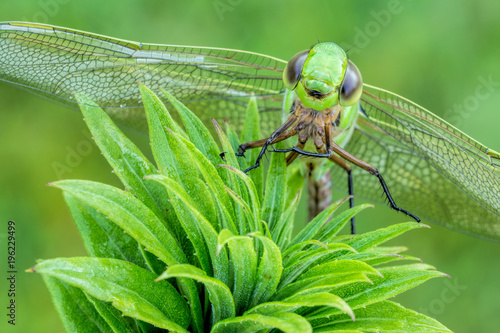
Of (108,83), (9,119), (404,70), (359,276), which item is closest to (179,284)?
(359,276)

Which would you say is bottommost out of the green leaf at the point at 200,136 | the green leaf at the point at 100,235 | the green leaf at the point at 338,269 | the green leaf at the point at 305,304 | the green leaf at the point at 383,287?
the green leaf at the point at 305,304

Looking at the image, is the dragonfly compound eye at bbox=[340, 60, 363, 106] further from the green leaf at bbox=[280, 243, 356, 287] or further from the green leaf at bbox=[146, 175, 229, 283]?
the green leaf at bbox=[146, 175, 229, 283]

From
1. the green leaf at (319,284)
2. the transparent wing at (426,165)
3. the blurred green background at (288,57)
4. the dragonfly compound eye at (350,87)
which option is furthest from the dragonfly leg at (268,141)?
the blurred green background at (288,57)

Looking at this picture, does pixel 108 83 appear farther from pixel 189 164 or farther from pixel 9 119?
pixel 9 119

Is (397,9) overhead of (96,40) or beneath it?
overhead

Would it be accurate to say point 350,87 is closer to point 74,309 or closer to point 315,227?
point 315,227

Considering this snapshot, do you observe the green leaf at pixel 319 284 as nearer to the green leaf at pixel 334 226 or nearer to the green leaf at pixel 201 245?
the green leaf at pixel 201 245
